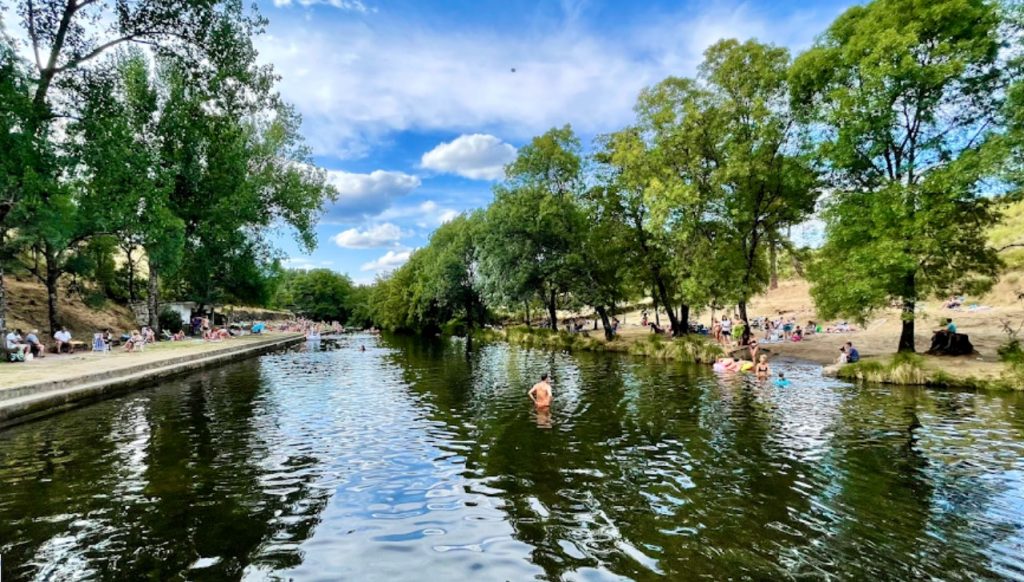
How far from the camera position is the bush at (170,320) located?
49094mm

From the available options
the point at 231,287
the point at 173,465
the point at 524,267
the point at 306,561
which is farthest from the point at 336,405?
the point at 231,287

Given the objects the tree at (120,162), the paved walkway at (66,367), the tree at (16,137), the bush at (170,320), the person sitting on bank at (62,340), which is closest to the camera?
the paved walkway at (66,367)

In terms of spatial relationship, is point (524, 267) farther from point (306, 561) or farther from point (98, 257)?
point (98, 257)

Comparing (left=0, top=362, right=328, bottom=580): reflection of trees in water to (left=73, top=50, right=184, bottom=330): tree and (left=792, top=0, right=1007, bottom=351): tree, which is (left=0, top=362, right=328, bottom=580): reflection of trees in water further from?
(left=792, top=0, right=1007, bottom=351): tree

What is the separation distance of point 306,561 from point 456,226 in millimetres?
67762

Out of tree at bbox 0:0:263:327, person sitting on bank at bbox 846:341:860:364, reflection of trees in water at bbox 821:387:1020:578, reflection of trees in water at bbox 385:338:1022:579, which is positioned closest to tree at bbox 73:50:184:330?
tree at bbox 0:0:263:327

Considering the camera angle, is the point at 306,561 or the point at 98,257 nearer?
the point at 306,561

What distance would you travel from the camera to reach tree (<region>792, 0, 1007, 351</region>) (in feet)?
66.8

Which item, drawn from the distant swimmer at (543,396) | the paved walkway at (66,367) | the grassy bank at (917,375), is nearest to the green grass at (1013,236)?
the grassy bank at (917,375)

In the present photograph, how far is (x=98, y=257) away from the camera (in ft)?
159

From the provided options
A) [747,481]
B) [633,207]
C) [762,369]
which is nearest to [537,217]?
[633,207]

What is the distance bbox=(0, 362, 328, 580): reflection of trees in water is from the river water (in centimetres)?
5

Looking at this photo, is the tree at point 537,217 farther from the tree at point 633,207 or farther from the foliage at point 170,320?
the foliage at point 170,320

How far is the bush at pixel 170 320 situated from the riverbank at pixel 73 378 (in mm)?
23007
